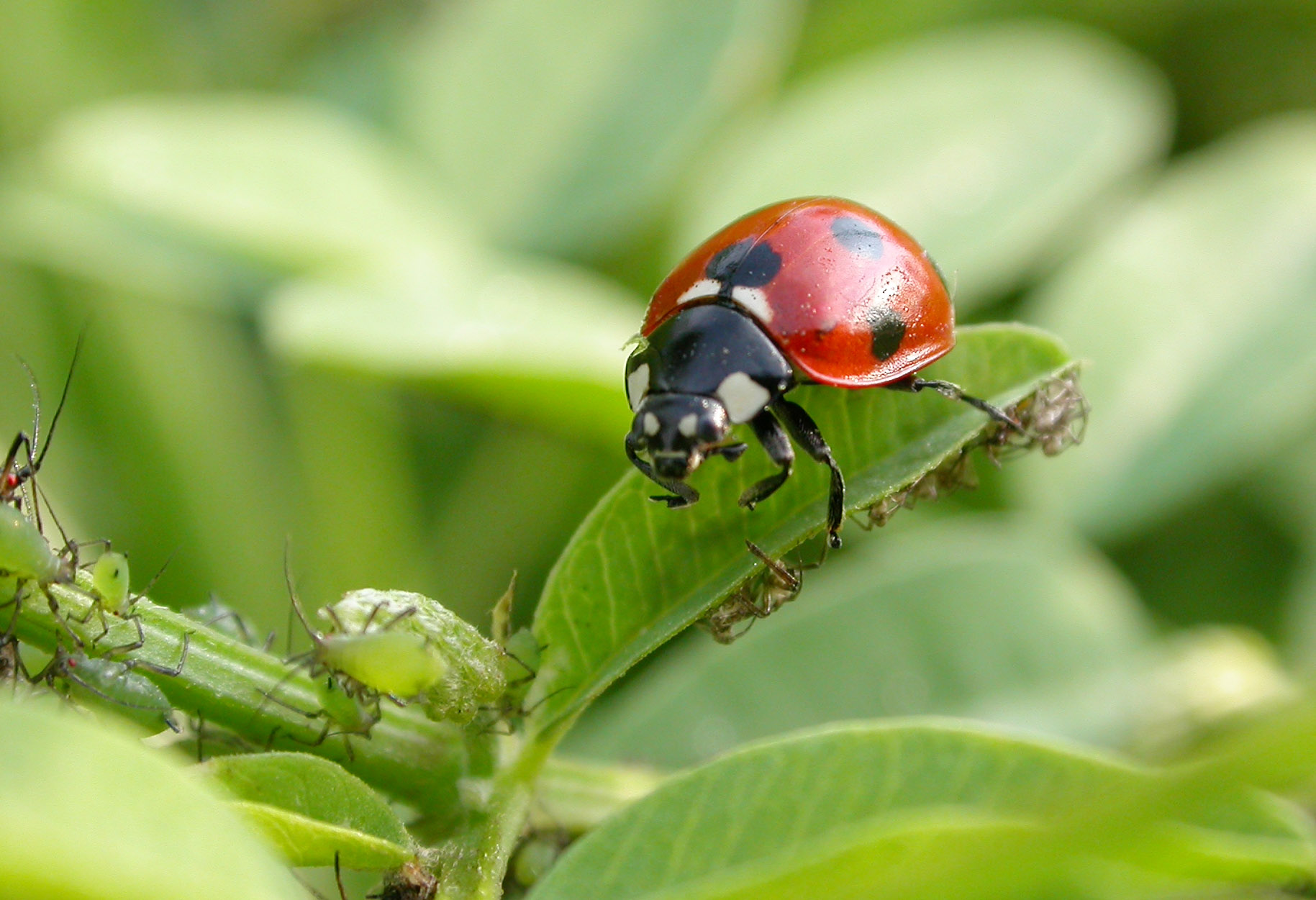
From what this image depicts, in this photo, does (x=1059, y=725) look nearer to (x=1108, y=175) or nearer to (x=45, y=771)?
(x=1108, y=175)

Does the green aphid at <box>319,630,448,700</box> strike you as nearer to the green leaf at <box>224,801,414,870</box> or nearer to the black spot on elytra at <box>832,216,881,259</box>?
the green leaf at <box>224,801,414,870</box>

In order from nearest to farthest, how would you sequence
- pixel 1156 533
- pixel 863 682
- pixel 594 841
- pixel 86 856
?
pixel 86 856 < pixel 594 841 < pixel 863 682 < pixel 1156 533

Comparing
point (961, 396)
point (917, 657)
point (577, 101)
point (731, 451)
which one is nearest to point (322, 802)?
point (731, 451)

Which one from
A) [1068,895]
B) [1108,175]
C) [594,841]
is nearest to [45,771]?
[594,841]

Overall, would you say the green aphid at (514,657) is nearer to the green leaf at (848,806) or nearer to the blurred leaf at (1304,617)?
the green leaf at (848,806)

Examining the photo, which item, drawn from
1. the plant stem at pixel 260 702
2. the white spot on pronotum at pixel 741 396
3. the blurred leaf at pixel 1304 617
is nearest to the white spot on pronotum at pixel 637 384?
the white spot on pronotum at pixel 741 396

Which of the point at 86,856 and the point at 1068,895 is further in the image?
the point at 1068,895

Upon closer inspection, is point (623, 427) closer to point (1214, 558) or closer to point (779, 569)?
point (779, 569)
